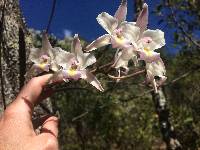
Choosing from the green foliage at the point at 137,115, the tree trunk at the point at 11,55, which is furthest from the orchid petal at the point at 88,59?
the green foliage at the point at 137,115

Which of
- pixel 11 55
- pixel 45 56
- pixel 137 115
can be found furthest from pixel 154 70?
pixel 137 115

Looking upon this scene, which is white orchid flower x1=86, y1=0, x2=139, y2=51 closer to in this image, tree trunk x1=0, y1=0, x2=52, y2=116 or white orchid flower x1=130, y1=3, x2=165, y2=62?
white orchid flower x1=130, y1=3, x2=165, y2=62

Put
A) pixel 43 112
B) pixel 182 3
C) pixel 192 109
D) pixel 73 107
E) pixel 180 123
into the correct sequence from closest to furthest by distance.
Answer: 1. pixel 43 112
2. pixel 182 3
3. pixel 180 123
4. pixel 192 109
5. pixel 73 107

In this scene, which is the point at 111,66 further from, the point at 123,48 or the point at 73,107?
the point at 73,107

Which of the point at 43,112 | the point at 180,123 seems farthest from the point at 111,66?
the point at 180,123

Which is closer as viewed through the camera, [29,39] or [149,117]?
[29,39]

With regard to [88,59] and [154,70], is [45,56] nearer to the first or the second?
[88,59]
